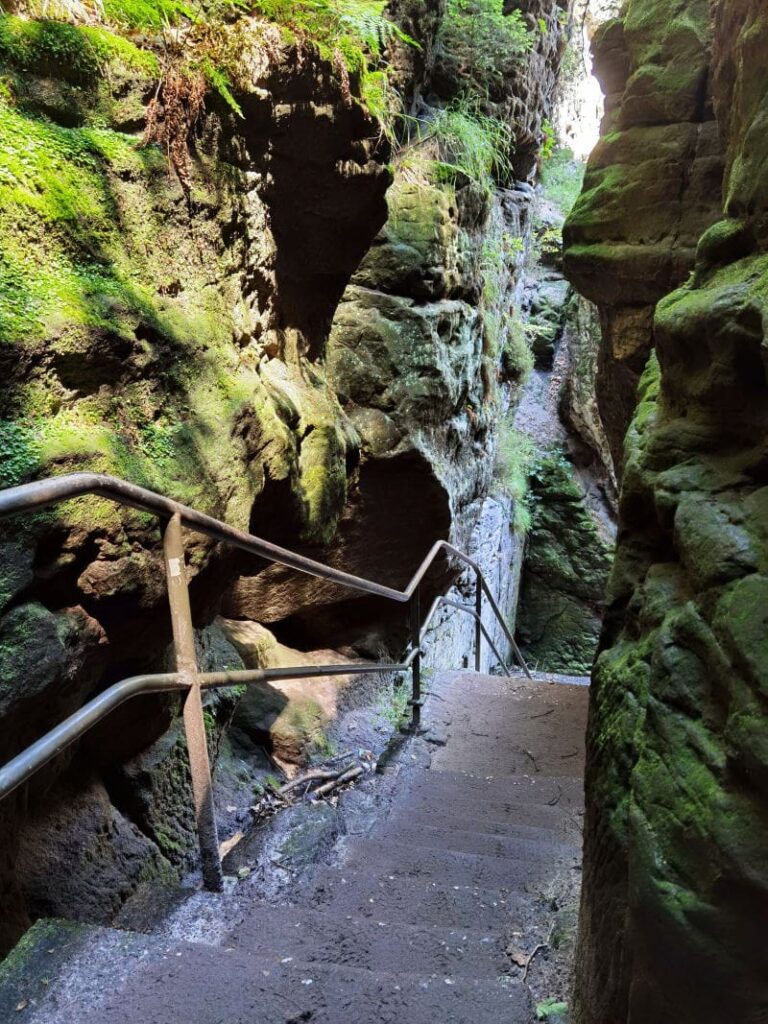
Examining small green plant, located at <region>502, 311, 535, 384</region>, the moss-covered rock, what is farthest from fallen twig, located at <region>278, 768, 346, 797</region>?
the moss-covered rock

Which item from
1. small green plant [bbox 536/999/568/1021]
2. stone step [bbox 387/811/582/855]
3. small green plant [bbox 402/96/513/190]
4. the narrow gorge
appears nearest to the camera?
the narrow gorge

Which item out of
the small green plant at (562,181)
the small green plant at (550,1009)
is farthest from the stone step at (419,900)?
the small green plant at (562,181)

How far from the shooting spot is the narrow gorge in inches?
54.1

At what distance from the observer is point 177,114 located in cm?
268

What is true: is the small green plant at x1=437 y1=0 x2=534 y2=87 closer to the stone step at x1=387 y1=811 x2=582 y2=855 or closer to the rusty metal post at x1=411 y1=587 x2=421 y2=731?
the rusty metal post at x1=411 y1=587 x2=421 y2=731

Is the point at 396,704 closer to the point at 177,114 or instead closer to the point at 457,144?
the point at 177,114

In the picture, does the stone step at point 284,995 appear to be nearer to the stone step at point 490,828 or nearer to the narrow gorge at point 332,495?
the narrow gorge at point 332,495

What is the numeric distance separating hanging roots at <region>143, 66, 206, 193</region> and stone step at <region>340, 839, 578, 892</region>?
2608 mm

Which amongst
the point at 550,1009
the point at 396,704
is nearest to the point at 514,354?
the point at 396,704

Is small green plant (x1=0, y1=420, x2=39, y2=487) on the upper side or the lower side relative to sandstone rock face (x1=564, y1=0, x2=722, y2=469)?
lower

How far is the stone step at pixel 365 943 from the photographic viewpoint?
178 cm

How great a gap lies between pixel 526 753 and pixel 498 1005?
2.56 metres

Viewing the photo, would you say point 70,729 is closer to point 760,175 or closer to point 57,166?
point 57,166

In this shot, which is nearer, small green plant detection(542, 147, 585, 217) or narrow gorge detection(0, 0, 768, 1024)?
narrow gorge detection(0, 0, 768, 1024)
